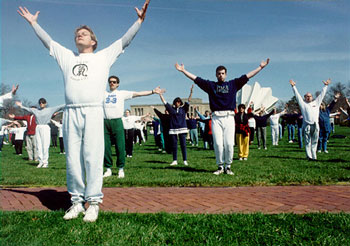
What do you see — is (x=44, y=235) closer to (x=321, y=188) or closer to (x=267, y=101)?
(x=321, y=188)

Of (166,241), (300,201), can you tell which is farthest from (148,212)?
(300,201)

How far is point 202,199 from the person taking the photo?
4250 mm

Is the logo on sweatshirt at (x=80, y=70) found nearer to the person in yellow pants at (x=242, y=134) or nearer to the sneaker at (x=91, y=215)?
the sneaker at (x=91, y=215)

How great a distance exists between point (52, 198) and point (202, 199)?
2.31 m

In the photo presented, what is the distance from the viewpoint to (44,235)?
2.80 meters

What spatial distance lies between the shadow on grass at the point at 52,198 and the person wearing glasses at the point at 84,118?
65 cm

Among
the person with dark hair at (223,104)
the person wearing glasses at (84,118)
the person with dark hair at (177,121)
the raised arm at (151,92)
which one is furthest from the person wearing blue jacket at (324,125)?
the person wearing glasses at (84,118)

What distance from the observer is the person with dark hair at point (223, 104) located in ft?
21.0

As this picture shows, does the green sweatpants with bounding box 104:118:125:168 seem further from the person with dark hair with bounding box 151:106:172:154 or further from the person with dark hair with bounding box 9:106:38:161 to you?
the person with dark hair with bounding box 9:106:38:161

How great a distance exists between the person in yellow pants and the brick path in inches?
209

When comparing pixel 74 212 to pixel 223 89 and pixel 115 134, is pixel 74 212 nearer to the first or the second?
pixel 115 134

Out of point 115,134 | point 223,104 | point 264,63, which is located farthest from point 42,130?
point 264,63

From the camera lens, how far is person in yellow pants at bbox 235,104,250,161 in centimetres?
1030

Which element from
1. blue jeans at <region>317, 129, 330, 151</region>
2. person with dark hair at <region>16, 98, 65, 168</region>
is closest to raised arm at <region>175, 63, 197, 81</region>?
person with dark hair at <region>16, 98, 65, 168</region>
